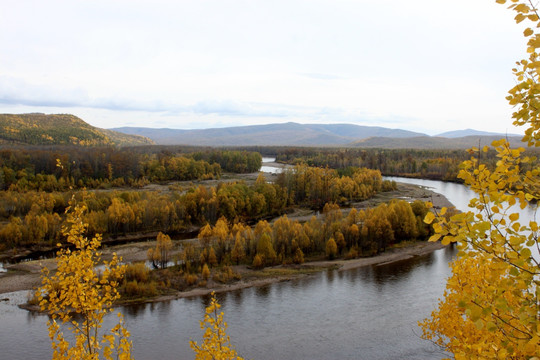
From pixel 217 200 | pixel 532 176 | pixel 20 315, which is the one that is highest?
pixel 532 176

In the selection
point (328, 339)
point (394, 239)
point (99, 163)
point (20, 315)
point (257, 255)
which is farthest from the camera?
point (99, 163)

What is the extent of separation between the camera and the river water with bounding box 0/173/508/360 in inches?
638

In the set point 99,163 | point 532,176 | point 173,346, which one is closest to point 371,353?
point 173,346

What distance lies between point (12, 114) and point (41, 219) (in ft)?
383

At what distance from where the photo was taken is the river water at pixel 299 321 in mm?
16203

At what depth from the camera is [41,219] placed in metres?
32.3

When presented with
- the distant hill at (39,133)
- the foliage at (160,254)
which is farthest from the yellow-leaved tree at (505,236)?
the distant hill at (39,133)

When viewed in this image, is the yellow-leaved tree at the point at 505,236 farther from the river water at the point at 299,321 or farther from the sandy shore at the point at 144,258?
the sandy shore at the point at 144,258

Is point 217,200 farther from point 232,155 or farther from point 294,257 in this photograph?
point 232,155

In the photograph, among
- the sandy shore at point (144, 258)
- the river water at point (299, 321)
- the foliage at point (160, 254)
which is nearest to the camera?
the river water at point (299, 321)

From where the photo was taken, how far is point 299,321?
1869 cm

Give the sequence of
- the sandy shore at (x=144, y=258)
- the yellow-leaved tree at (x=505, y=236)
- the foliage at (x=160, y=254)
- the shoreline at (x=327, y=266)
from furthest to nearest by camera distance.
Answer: the foliage at (x=160, y=254), the sandy shore at (x=144, y=258), the shoreline at (x=327, y=266), the yellow-leaved tree at (x=505, y=236)

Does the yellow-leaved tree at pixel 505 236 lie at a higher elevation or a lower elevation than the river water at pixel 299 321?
higher

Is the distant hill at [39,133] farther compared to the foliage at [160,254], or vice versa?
the distant hill at [39,133]
